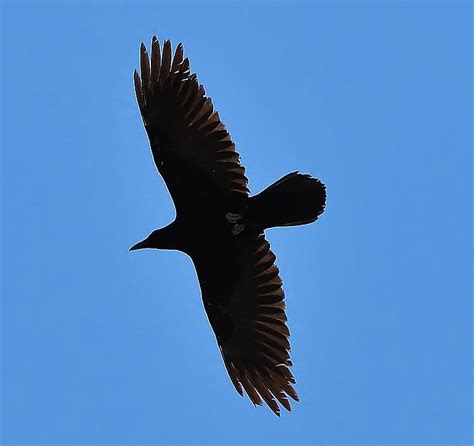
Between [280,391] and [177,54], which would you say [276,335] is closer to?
[280,391]

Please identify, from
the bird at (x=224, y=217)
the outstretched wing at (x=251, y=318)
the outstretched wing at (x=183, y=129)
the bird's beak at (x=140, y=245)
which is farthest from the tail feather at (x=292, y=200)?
the bird's beak at (x=140, y=245)

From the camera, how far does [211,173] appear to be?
51.5 feet

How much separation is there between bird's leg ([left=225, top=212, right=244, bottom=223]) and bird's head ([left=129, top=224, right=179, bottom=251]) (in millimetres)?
748

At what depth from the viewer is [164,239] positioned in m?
16.2

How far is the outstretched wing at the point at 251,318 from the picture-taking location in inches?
639

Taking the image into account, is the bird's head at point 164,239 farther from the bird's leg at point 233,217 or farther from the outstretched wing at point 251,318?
the bird's leg at point 233,217

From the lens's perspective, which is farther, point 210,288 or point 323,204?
point 210,288

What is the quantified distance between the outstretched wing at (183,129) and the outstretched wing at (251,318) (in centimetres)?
91

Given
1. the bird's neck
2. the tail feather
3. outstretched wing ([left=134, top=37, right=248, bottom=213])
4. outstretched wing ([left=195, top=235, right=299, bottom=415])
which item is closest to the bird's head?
the bird's neck

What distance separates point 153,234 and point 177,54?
2.35 m

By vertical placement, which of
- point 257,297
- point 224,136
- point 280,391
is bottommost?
point 280,391

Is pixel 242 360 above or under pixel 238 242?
under

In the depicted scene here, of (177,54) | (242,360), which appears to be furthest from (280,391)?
(177,54)

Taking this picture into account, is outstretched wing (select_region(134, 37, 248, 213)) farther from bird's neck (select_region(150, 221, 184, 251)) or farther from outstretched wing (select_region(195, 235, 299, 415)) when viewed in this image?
outstretched wing (select_region(195, 235, 299, 415))
